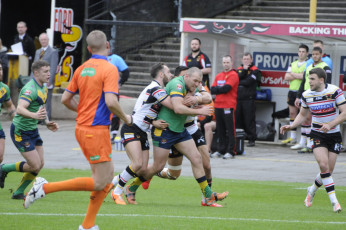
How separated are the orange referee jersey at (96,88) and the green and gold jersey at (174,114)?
2.34 meters

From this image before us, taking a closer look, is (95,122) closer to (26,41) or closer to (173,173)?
(173,173)

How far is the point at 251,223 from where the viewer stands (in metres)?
8.26

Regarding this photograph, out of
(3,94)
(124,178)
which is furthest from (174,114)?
(3,94)

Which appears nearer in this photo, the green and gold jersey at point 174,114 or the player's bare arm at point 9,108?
the green and gold jersey at point 174,114

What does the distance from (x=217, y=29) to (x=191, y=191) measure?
6.54 meters

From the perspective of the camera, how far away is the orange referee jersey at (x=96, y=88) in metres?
7.62

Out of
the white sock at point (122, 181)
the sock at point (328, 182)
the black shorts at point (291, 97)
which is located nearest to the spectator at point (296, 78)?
the black shorts at point (291, 97)

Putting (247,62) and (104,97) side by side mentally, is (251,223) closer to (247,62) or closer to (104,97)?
(104,97)

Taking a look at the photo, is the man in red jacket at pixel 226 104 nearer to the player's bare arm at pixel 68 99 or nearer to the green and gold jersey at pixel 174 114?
the green and gold jersey at pixel 174 114

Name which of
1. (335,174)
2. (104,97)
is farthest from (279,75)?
(104,97)

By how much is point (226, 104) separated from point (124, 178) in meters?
6.64

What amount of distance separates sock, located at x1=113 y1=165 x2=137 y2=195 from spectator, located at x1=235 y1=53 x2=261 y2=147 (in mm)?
8218

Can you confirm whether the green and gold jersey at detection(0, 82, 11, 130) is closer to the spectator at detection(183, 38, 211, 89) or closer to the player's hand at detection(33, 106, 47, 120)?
the player's hand at detection(33, 106, 47, 120)

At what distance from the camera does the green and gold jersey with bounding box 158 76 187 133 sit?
998 centimetres
